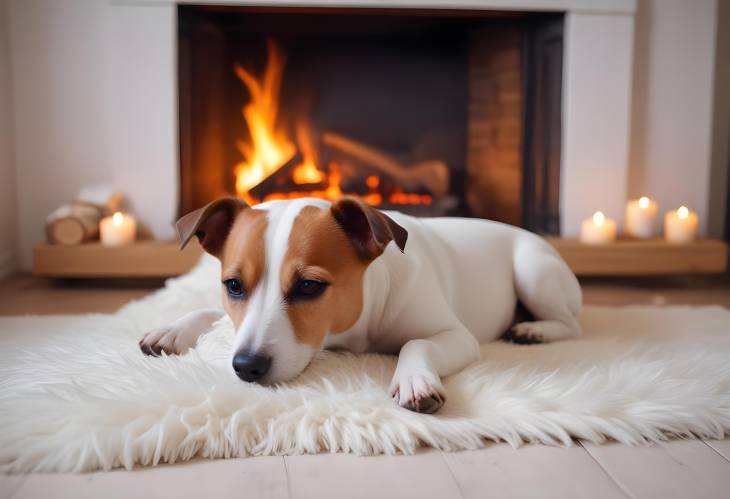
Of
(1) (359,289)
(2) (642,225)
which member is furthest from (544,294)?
(2) (642,225)

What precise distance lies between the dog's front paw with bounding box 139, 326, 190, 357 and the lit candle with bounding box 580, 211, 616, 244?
6.89 ft

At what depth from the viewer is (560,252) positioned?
3.18 m

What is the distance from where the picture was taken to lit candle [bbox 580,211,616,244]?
3.21 meters

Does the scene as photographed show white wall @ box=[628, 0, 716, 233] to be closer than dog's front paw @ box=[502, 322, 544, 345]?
No

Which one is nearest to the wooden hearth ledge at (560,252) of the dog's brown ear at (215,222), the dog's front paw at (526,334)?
the dog's front paw at (526,334)

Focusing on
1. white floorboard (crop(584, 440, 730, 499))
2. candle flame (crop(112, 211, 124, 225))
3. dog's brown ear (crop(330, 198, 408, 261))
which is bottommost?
white floorboard (crop(584, 440, 730, 499))

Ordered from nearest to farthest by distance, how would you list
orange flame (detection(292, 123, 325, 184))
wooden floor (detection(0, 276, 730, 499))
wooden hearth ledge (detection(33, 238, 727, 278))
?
1. wooden floor (detection(0, 276, 730, 499))
2. wooden hearth ledge (detection(33, 238, 727, 278))
3. orange flame (detection(292, 123, 325, 184))

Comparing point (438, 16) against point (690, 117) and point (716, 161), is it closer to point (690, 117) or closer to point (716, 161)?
point (690, 117)

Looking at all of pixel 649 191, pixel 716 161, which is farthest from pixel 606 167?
Result: pixel 716 161

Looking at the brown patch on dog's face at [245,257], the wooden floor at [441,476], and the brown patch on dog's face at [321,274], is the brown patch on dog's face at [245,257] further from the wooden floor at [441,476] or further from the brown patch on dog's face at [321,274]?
the wooden floor at [441,476]

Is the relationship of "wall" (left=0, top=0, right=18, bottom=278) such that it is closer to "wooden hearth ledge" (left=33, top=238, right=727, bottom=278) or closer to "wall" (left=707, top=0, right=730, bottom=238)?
"wooden hearth ledge" (left=33, top=238, right=727, bottom=278)

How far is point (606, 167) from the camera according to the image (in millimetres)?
3412

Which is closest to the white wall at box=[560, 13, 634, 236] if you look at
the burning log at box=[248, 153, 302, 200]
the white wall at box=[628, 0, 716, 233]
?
the white wall at box=[628, 0, 716, 233]

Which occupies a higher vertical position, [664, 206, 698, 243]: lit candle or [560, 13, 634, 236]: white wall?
[560, 13, 634, 236]: white wall
